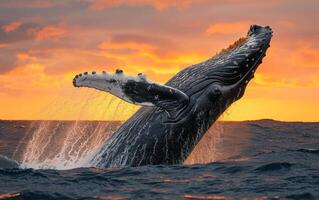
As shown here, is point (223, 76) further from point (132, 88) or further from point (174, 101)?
point (132, 88)

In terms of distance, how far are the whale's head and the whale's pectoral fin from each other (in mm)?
938

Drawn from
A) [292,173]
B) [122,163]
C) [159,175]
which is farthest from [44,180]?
[292,173]

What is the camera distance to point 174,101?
31.4 ft

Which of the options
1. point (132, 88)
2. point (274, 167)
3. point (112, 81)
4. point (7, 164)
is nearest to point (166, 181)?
point (132, 88)

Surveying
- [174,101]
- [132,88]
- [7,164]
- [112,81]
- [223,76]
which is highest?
[223,76]

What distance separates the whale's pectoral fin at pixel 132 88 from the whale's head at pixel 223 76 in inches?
36.9

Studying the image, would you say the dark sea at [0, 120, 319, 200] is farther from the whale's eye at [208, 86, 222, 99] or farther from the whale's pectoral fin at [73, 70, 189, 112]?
the whale's pectoral fin at [73, 70, 189, 112]

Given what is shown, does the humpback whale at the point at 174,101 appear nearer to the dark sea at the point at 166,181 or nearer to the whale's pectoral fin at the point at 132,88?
the whale's pectoral fin at the point at 132,88

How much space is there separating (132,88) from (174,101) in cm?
85

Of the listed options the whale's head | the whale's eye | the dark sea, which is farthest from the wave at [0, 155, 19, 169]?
the whale's eye

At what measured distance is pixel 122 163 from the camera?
10141 mm

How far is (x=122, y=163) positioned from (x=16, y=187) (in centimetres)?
207

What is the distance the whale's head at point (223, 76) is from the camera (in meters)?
10.2

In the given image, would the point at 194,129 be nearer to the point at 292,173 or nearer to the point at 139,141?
the point at 139,141
